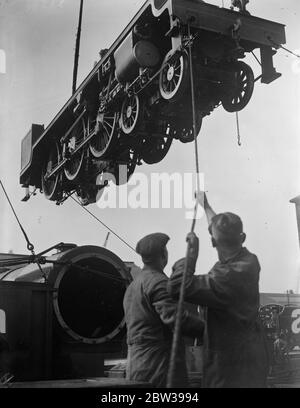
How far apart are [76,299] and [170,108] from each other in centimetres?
243

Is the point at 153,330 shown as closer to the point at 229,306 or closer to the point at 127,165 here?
the point at 229,306

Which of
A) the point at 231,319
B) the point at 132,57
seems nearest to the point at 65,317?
the point at 132,57

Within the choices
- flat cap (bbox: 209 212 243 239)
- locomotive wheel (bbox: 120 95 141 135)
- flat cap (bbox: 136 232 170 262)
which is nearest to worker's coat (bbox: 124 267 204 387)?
flat cap (bbox: 136 232 170 262)

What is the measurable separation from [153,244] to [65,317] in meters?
2.77

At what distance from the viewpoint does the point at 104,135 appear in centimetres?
717

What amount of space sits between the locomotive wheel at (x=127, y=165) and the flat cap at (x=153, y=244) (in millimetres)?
4240

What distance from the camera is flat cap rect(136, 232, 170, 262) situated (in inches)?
124

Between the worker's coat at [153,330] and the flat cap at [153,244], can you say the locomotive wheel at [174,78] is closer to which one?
the flat cap at [153,244]

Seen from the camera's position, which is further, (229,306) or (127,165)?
(127,165)

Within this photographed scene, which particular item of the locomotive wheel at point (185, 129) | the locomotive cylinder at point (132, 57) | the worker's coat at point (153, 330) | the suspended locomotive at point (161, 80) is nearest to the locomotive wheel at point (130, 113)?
the suspended locomotive at point (161, 80)

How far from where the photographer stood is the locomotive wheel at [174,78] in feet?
15.9
